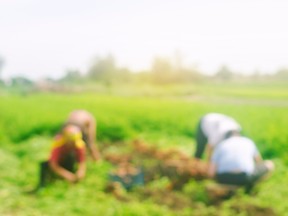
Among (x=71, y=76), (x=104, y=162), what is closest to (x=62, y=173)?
(x=104, y=162)

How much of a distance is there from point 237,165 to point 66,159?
209 cm

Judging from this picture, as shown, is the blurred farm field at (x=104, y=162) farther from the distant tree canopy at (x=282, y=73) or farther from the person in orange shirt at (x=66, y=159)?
the distant tree canopy at (x=282, y=73)

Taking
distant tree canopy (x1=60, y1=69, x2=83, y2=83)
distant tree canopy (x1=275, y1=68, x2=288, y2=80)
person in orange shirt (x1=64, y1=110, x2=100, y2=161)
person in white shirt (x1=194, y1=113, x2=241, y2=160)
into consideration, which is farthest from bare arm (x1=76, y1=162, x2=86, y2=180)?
distant tree canopy (x1=275, y1=68, x2=288, y2=80)

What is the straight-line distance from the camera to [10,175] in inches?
239

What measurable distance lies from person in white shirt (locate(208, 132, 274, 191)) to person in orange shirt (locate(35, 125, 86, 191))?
156 centimetres

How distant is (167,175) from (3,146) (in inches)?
155

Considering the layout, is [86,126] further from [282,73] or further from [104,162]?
[282,73]

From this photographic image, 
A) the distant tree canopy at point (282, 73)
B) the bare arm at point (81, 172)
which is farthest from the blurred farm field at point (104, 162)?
the distant tree canopy at point (282, 73)

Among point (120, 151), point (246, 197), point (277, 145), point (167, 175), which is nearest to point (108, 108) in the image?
point (120, 151)

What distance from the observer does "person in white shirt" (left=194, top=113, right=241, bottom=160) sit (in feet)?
19.2

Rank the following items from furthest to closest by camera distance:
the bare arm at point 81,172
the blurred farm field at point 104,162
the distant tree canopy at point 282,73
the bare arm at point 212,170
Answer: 1. the distant tree canopy at point 282,73
2. the bare arm at point 81,172
3. the bare arm at point 212,170
4. the blurred farm field at point 104,162

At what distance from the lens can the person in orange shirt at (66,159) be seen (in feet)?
18.1

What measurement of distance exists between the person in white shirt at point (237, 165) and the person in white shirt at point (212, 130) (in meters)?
0.56

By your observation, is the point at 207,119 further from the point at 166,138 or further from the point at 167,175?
the point at 166,138
